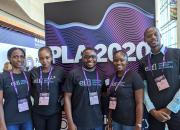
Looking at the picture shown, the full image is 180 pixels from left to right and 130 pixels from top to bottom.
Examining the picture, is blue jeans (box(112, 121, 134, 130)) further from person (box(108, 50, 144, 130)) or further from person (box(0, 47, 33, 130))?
person (box(0, 47, 33, 130))

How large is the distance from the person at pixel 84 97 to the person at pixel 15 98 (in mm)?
390

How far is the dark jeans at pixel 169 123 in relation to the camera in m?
2.36

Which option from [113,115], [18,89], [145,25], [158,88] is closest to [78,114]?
[113,115]

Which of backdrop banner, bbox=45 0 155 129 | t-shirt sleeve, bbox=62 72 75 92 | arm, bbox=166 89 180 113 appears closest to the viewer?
arm, bbox=166 89 180 113

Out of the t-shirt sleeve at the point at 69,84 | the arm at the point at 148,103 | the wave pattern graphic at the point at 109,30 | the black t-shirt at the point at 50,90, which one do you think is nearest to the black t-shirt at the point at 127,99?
the arm at the point at 148,103

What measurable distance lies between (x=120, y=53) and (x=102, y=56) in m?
0.64

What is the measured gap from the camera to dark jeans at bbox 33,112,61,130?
97.6 inches

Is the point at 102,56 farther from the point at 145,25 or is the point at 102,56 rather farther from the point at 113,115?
the point at 113,115

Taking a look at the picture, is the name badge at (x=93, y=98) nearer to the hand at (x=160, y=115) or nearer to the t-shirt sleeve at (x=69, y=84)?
the t-shirt sleeve at (x=69, y=84)

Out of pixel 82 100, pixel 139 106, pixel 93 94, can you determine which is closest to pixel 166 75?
pixel 139 106

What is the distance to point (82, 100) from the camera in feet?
7.82

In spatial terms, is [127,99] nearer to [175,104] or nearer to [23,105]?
[175,104]

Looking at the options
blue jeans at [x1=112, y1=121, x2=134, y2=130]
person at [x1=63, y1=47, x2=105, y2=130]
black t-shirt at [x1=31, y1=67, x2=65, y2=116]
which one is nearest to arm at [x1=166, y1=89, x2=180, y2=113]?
blue jeans at [x1=112, y1=121, x2=134, y2=130]

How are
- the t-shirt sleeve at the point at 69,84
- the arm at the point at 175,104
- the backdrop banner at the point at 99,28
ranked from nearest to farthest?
the arm at the point at 175,104 → the t-shirt sleeve at the point at 69,84 → the backdrop banner at the point at 99,28
